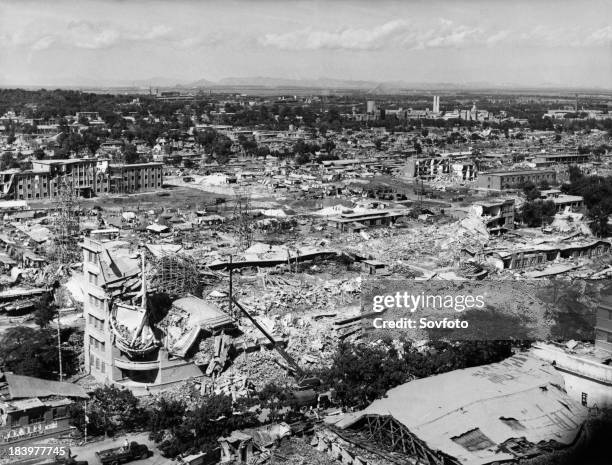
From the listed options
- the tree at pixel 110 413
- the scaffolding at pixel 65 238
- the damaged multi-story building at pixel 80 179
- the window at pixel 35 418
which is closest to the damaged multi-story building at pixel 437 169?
the damaged multi-story building at pixel 80 179

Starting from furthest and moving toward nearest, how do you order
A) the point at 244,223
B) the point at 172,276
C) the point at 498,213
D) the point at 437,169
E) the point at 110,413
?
1. the point at 437,169
2. the point at 498,213
3. the point at 244,223
4. the point at 172,276
5. the point at 110,413

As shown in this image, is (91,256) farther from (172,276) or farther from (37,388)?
(37,388)

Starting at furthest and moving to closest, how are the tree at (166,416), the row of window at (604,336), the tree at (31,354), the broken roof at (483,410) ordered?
the tree at (31,354)
the row of window at (604,336)
the tree at (166,416)
the broken roof at (483,410)

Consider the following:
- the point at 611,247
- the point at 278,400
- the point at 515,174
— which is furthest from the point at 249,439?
the point at 515,174

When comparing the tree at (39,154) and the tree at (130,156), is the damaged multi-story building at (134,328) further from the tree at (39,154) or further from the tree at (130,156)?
the tree at (39,154)

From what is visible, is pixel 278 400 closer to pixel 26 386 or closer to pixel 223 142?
pixel 26 386

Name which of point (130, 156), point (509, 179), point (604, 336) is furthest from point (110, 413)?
point (130, 156)
